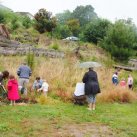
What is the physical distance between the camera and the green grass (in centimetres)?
1223

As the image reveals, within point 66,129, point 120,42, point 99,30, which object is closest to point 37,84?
point 66,129

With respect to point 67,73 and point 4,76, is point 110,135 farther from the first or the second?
point 67,73

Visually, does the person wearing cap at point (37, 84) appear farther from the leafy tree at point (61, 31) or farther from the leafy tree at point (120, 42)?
the leafy tree at point (61, 31)

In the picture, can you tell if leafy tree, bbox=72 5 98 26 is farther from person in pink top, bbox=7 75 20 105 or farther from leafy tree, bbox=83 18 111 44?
person in pink top, bbox=7 75 20 105

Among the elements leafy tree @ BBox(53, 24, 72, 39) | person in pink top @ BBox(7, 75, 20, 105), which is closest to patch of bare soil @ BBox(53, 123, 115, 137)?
person in pink top @ BBox(7, 75, 20, 105)

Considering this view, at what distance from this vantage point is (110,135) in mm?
12156

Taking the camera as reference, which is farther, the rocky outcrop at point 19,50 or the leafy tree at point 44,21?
the leafy tree at point 44,21

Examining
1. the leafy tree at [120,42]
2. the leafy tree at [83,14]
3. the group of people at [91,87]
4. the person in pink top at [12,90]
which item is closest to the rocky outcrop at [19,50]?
the leafy tree at [120,42]

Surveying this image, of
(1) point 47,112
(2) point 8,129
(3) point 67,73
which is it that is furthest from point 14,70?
(2) point 8,129

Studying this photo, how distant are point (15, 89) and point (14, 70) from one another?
3.99 m

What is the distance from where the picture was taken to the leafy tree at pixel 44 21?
47.2m

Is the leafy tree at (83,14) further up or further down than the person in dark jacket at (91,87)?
further up

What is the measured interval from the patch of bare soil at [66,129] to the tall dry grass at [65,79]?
5.29m

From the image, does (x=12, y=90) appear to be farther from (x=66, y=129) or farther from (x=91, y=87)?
(x=66, y=129)
